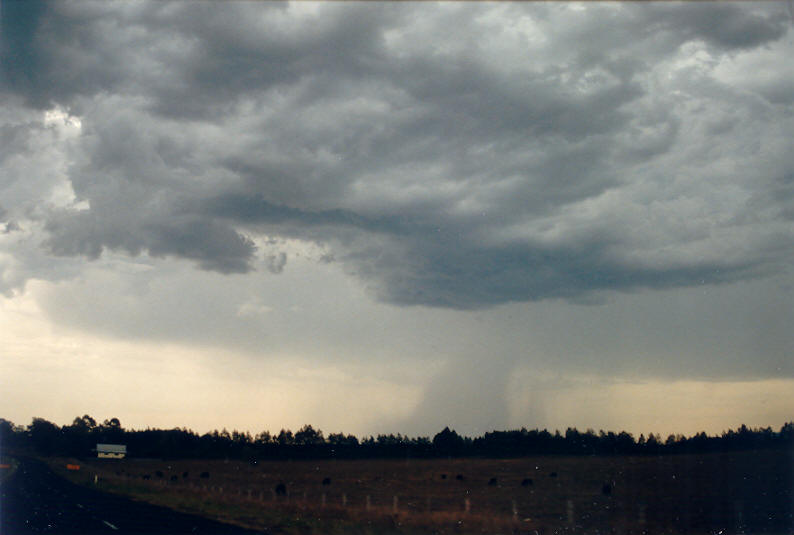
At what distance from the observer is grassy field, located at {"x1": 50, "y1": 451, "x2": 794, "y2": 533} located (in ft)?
94.7

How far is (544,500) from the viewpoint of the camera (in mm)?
46250

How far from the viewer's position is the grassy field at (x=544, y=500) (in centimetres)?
2886

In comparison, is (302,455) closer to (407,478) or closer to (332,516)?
(407,478)

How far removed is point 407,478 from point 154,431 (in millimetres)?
111265

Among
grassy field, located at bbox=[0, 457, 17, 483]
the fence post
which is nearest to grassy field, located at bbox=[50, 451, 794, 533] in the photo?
the fence post

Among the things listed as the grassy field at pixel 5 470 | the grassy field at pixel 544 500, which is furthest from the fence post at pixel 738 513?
the grassy field at pixel 5 470

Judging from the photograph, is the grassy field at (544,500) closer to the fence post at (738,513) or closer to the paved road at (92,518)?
the fence post at (738,513)

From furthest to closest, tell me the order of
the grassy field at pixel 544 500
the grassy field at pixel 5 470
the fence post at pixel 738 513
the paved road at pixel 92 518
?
the grassy field at pixel 5 470 → the grassy field at pixel 544 500 → the fence post at pixel 738 513 → the paved road at pixel 92 518

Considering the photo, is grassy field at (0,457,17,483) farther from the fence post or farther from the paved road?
the fence post

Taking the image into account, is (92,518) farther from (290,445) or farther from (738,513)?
(290,445)

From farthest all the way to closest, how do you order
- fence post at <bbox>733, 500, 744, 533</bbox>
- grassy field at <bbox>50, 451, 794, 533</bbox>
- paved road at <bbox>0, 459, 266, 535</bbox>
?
1. grassy field at <bbox>50, 451, 794, 533</bbox>
2. fence post at <bbox>733, 500, 744, 533</bbox>
3. paved road at <bbox>0, 459, 266, 535</bbox>

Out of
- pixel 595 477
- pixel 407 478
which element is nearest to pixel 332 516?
pixel 595 477

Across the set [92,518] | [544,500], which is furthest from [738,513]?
[92,518]

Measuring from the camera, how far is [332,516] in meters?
31.0
